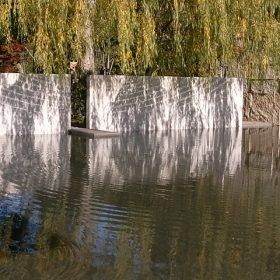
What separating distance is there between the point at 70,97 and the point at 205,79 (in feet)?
15.7

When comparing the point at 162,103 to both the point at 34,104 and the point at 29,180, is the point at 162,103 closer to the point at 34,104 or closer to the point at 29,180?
the point at 34,104

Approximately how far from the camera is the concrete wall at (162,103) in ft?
60.6

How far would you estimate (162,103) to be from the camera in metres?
19.8

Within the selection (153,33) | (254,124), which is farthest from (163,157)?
(254,124)

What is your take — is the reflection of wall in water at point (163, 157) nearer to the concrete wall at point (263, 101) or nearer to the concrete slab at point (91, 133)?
the concrete slab at point (91, 133)

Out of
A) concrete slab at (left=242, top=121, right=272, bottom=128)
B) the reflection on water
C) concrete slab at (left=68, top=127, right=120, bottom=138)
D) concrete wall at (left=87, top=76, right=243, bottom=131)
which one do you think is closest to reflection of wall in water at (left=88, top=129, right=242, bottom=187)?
the reflection on water

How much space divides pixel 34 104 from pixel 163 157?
5785 mm

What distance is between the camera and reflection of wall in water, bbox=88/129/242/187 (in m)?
10.6

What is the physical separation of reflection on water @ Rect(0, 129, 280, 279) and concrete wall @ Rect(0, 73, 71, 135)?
355 centimetres

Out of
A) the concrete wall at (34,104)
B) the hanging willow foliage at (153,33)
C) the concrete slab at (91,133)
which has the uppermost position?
the hanging willow foliage at (153,33)

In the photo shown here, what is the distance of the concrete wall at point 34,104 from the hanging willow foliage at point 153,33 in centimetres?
54

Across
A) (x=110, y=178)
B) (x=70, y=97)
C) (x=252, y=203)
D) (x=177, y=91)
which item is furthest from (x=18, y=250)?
(x=177, y=91)

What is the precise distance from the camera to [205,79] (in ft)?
67.5

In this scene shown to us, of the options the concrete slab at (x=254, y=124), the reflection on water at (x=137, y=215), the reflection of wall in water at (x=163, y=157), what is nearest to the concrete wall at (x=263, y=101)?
the concrete slab at (x=254, y=124)
